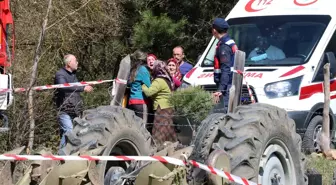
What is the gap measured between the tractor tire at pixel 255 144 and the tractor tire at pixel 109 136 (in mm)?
856

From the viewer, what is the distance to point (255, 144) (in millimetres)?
6359

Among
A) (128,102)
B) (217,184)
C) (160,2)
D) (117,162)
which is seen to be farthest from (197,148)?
(160,2)

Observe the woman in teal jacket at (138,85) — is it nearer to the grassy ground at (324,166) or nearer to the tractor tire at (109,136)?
the grassy ground at (324,166)

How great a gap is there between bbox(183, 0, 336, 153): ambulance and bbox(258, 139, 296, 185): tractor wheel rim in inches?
191

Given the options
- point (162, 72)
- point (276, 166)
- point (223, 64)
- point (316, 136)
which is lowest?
point (316, 136)

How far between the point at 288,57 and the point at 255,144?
6333 millimetres

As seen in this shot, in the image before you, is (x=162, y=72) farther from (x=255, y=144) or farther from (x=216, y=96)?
(x=255, y=144)

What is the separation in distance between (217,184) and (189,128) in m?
4.63

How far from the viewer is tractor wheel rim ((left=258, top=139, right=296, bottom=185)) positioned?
6566mm

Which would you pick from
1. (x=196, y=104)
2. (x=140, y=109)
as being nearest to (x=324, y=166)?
(x=196, y=104)

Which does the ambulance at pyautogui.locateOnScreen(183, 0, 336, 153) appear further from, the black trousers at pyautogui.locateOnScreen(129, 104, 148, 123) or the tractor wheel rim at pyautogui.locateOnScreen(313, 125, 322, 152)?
the black trousers at pyautogui.locateOnScreen(129, 104, 148, 123)

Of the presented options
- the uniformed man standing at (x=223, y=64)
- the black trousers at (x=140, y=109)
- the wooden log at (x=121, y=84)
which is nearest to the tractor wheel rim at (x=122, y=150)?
the wooden log at (x=121, y=84)

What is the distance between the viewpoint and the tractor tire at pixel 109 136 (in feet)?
22.1

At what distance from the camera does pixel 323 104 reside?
12500mm
